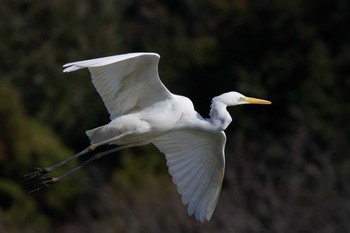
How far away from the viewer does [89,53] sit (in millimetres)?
22984

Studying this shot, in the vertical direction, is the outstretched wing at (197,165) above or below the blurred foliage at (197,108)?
above

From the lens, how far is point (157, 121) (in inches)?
366

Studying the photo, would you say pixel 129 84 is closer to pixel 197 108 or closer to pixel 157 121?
pixel 157 121

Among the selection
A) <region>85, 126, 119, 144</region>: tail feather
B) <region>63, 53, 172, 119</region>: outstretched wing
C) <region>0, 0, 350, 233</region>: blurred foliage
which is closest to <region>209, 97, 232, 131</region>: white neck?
<region>63, 53, 172, 119</region>: outstretched wing

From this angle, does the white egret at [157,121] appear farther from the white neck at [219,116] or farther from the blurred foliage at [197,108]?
the blurred foliage at [197,108]

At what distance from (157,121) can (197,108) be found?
585 inches

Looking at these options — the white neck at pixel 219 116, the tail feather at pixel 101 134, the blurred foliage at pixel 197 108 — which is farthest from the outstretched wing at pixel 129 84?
the blurred foliage at pixel 197 108

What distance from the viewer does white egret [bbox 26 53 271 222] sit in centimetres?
921

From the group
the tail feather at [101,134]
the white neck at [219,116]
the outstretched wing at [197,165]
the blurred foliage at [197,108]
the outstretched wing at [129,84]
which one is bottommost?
the blurred foliage at [197,108]

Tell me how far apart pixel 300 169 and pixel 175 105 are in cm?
1064

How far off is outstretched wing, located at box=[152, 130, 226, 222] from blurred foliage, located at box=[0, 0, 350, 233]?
6802mm

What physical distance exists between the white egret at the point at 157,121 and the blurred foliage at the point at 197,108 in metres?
6.91

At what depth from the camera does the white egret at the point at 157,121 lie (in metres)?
9.21

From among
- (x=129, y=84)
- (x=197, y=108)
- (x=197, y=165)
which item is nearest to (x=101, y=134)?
(x=129, y=84)
